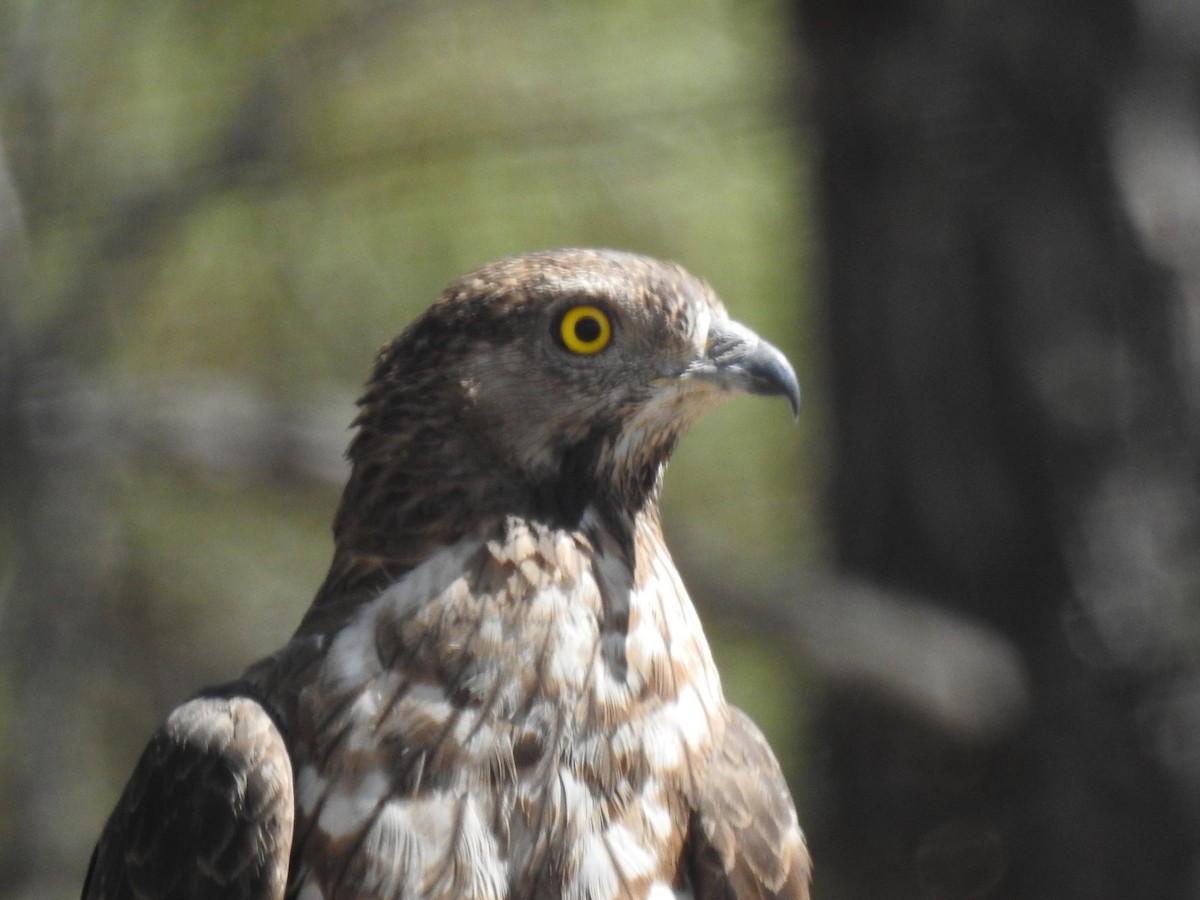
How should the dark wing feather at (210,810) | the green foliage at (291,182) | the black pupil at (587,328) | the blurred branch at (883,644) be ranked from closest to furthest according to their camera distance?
the dark wing feather at (210,810), the black pupil at (587,328), the blurred branch at (883,644), the green foliage at (291,182)

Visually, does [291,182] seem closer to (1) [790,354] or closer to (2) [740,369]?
(1) [790,354]

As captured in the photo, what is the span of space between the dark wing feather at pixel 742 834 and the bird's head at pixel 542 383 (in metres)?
0.59

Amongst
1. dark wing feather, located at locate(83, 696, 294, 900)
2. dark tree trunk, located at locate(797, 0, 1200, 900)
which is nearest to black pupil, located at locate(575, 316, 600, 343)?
dark wing feather, located at locate(83, 696, 294, 900)

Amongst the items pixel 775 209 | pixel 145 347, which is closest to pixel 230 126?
pixel 145 347

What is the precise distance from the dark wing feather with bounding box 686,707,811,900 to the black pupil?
0.83m

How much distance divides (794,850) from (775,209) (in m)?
4.12

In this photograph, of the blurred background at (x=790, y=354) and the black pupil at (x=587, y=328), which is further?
the blurred background at (x=790, y=354)

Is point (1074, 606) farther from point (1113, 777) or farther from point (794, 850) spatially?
point (794, 850)

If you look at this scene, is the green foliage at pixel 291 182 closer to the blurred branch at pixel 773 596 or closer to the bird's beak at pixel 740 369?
the blurred branch at pixel 773 596

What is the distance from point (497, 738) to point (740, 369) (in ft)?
2.85

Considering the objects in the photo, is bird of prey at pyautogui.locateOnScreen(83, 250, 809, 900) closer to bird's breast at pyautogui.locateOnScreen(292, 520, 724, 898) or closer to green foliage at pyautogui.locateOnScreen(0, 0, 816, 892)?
bird's breast at pyautogui.locateOnScreen(292, 520, 724, 898)

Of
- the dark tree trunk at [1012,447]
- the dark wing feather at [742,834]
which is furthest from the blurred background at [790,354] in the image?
the dark wing feather at [742,834]

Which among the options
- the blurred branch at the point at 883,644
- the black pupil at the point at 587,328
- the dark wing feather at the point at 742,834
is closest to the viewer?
the dark wing feather at the point at 742,834

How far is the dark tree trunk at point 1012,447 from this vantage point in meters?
5.16
